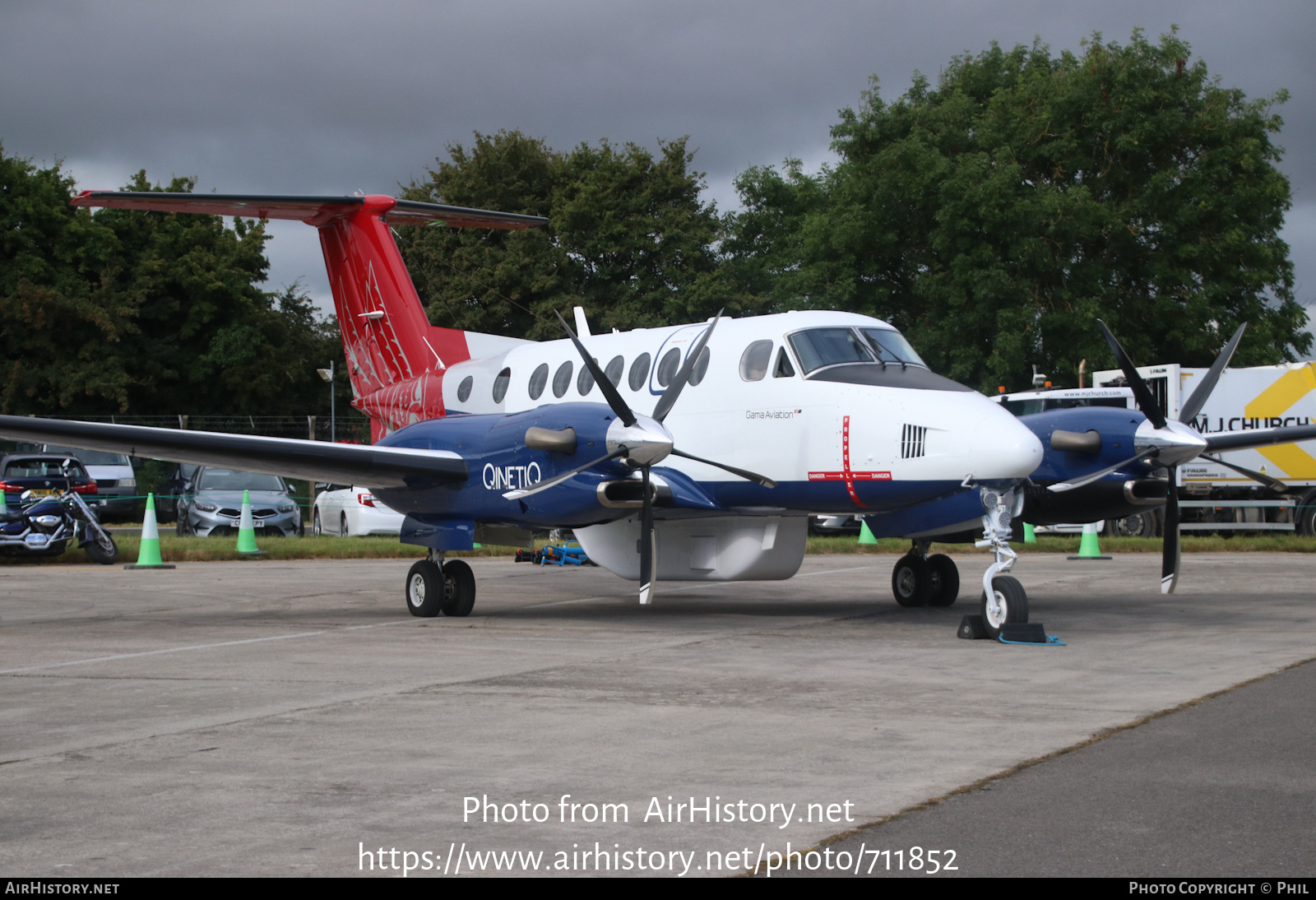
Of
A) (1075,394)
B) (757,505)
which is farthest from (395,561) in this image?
(1075,394)

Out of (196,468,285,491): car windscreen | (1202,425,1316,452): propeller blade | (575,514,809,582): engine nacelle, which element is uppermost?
(1202,425,1316,452): propeller blade

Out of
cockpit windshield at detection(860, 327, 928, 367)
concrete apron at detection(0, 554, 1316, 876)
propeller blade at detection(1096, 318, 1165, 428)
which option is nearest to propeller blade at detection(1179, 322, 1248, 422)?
propeller blade at detection(1096, 318, 1165, 428)

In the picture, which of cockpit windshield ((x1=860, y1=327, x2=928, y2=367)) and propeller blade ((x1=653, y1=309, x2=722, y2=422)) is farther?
cockpit windshield ((x1=860, y1=327, x2=928, y2=367))

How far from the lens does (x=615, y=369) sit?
13758mm

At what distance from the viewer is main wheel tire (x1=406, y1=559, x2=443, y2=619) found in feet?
42.2

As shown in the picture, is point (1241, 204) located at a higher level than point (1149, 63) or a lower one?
lower

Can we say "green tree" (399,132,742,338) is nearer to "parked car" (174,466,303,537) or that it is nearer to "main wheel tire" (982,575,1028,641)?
"parked car" (174,466,303,537)

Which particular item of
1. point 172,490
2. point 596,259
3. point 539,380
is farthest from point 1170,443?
point 596,259

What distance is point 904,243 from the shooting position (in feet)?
125

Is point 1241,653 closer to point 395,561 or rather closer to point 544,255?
point 395,561

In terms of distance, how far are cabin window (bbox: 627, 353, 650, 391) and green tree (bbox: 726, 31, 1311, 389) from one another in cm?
2296

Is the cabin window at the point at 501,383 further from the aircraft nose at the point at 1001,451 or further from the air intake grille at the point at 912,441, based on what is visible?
the aircraft nose at the point at 1001,451

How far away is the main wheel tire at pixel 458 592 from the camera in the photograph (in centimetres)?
1295

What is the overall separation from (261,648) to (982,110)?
35837 millimetres
